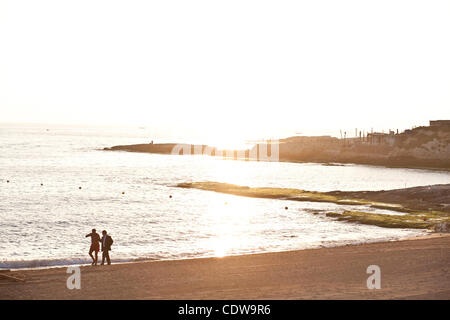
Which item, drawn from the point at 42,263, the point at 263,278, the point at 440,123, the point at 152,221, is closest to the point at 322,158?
the point at 440,123

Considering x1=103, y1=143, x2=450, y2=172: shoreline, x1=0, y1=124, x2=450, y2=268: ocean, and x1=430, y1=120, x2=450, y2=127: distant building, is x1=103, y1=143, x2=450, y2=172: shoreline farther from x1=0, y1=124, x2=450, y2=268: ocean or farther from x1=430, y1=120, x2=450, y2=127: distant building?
x1=0, y1=124, x2=450, y2=268: ocean

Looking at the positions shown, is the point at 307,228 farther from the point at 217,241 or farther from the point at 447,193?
the point at 447,193

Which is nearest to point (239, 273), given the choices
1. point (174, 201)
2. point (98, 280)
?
point (98, 280)

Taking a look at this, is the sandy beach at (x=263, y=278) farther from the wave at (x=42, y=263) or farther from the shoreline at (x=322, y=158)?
the shoreline at (x=322, y=158)

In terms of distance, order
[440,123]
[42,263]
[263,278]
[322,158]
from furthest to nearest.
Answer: [322,158] < [440,123] < [42,263] < [263,278]

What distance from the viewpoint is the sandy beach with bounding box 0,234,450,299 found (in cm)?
2017

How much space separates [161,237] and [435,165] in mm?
97036

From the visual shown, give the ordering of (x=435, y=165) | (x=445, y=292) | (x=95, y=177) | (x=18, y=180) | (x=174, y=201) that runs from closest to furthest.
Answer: (x=445, y=292) < (x=174, y=201) < (x=18, y=180) < (x=95, y=177) < (x=435, y=165)

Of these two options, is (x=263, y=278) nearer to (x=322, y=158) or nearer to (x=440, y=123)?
(x=440, y=123)

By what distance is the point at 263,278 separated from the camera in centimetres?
2328

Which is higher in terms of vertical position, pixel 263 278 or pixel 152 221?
pixel 263 278

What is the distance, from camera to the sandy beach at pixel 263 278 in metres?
20.2

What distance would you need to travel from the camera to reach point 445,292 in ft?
66.4

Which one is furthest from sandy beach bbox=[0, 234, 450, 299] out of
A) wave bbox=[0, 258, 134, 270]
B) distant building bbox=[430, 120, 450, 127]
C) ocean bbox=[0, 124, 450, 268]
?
distant building bbox=[430, 120, 450, 127]
